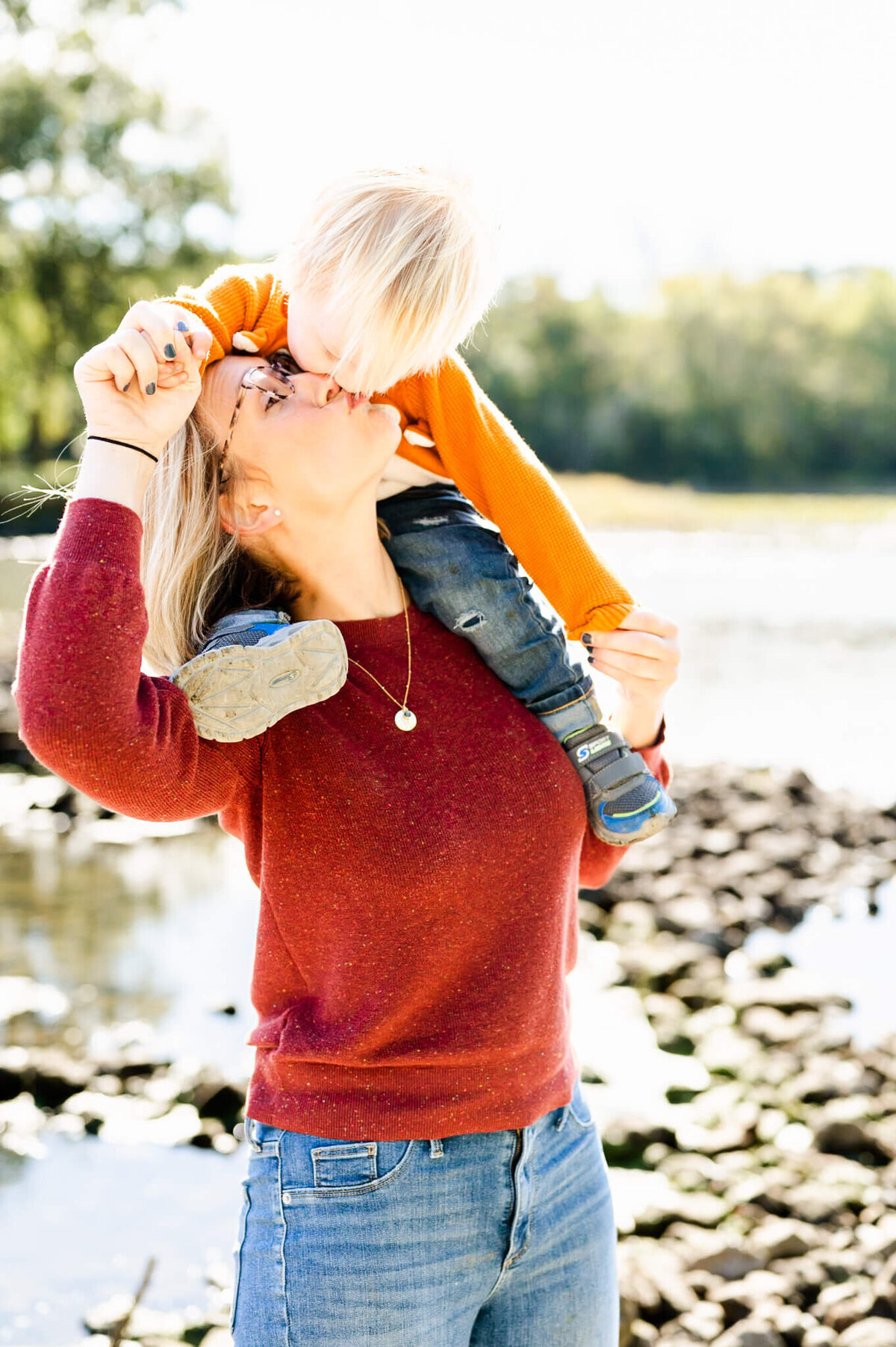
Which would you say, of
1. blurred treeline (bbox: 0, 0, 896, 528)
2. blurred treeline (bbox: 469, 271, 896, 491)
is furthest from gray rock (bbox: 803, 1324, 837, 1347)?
blurred treeline (bbox: 469, 271, 896, 491)

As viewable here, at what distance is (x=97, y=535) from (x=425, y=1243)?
0.88 meters

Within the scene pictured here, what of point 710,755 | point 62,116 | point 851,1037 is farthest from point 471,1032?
point 62,116

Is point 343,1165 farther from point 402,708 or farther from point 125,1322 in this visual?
point 125,1322

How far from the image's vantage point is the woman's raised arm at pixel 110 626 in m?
1.31

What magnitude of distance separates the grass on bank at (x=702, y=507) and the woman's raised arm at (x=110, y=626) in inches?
1050

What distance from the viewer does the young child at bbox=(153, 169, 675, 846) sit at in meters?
1.52

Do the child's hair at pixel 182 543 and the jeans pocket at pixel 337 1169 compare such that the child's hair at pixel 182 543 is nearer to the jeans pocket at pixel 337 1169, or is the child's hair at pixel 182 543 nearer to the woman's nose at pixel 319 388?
the woman's nose at pixel 319 388

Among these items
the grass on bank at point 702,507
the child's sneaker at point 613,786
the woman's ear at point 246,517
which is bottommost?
the grass on bank at point 702,507

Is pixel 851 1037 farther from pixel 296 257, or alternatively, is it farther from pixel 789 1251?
pixel 296 257

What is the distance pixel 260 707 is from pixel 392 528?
56 cm

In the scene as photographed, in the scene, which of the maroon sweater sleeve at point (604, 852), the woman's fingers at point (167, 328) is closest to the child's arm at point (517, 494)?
the maroon sweater sleeve at point (604, 852)

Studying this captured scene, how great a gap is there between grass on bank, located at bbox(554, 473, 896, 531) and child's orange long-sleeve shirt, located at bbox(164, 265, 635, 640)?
2615cm

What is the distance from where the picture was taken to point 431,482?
1.95 m

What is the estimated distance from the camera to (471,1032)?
5.05 ft
